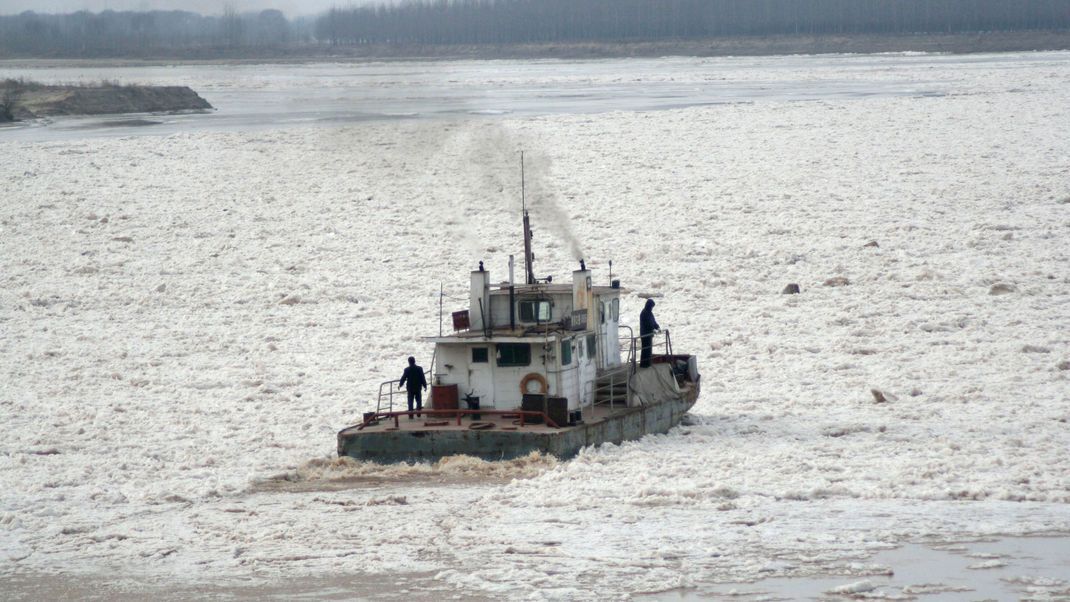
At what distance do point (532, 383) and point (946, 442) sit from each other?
16.0 ft

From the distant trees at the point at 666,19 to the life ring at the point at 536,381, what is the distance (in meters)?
110

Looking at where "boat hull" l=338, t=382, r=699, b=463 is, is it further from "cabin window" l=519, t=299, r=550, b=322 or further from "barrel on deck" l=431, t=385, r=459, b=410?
"cabin window" l=519, t=299, r=550, b=322

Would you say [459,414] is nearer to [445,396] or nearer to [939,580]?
[445,396]

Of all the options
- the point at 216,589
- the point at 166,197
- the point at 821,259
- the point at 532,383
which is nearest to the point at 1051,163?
the point at 821,259

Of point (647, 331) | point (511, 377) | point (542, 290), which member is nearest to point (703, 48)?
point (647, 331)

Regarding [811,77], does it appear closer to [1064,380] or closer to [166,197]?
[166,197]

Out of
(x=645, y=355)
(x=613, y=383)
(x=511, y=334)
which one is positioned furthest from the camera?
(x=645, y=355)

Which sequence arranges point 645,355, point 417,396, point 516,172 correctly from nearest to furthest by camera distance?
point 417,396, point 645,355, point 516,172

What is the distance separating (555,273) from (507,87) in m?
51.7

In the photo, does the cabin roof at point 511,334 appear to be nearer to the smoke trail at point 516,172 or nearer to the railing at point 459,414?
the railing at point 459,414

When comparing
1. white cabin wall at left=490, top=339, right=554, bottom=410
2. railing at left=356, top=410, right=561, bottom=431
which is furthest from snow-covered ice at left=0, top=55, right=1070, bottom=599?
white cabin wall at left=490, top=339, right=554, bottom=410

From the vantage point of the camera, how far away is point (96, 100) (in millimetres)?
68125

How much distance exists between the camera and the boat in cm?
1702

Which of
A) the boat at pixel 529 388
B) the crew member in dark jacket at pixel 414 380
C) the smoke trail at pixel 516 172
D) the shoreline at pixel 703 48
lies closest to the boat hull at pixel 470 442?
the boat at pixel 529 388
